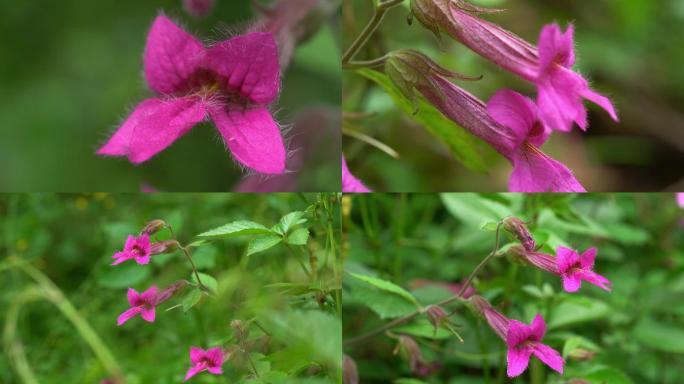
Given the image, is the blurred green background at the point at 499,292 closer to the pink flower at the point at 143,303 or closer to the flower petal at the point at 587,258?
the flower petal at the point at 587,258

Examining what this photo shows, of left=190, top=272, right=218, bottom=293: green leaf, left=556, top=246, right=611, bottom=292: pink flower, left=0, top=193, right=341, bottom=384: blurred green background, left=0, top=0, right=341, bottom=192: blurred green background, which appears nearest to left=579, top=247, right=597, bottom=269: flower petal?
left=556, top=246, right=611, bottom=292: pink flower

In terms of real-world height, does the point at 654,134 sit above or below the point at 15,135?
below

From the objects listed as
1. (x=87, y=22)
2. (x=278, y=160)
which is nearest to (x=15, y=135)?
(x=87, y=22)

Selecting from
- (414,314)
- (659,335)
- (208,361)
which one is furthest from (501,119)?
(659,335)

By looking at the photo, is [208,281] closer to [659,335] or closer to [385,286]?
[385,286]

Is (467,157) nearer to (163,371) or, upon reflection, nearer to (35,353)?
(163,371)

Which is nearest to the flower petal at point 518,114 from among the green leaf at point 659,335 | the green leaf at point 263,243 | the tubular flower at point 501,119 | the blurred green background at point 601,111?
the tubular flower at point 501,119
